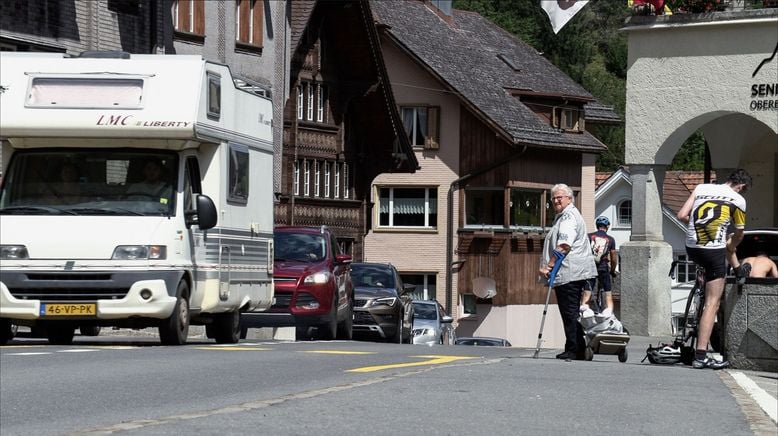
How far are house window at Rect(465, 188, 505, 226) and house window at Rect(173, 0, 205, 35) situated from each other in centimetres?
2414

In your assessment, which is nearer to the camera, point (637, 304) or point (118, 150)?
point (118, 150)

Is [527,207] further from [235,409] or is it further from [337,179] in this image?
[235,409]

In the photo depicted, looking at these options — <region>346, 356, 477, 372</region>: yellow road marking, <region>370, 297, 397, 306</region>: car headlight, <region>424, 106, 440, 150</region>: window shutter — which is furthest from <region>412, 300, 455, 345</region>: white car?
<region>424, 106, 440, 150</region>: window shutter

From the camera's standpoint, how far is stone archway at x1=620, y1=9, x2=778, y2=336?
29.3m

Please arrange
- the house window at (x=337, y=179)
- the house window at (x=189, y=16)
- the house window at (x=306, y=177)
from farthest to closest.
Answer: the house window at (x=337, y=179)
the house window at (x=306, y=177)
the house window at (x=189, y=16)

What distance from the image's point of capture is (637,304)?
30266mm

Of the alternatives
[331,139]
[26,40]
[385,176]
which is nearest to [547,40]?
[385,176]

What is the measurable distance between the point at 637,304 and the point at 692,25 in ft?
15.9

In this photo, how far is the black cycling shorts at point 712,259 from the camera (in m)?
16.1

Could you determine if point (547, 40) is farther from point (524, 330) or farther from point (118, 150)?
point (118, 150)

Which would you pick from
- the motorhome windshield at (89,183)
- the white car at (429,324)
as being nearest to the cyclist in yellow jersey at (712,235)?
the motorhome windshield at (89,183)

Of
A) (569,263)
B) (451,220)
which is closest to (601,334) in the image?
(569,263)

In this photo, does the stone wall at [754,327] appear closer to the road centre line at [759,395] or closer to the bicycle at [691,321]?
the road centre line at [759,395]

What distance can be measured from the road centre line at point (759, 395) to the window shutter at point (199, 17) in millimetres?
29325
